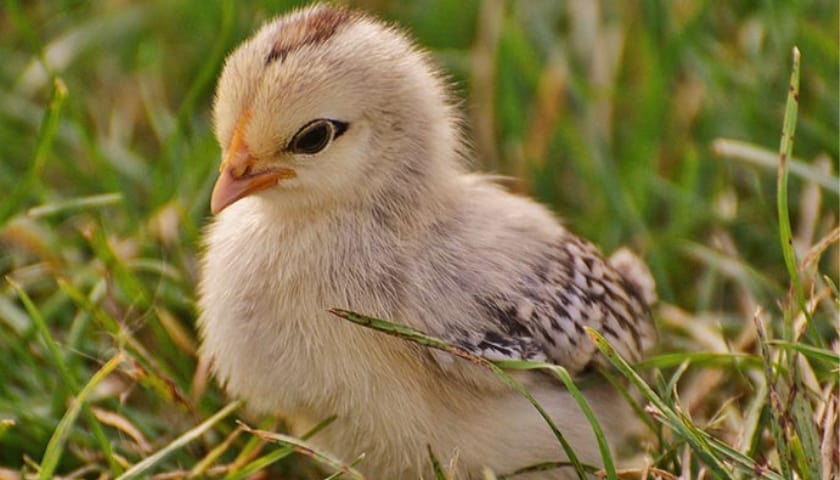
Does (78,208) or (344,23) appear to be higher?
(344,23)

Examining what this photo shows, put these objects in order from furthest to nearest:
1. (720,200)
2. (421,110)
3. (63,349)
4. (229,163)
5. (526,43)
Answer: (526,43) < (720,200) < (63,349) < (421,110) < (229,163)

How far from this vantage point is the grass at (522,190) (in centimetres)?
296

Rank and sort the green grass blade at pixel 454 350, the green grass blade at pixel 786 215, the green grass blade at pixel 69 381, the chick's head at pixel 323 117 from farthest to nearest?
the green grass blade at pixel 69 381
the green grass blade at pixel 786 215
the chick's head at pixel 323 117
the green grass blade at pixel 454 350

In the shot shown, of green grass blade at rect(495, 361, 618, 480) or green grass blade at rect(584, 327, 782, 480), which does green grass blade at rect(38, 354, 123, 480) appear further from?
green grass blade at rect(584, 327, 782, 480)

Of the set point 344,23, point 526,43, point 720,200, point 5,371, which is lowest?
point 5,371

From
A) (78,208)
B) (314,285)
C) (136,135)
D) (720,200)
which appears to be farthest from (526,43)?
(314,285)

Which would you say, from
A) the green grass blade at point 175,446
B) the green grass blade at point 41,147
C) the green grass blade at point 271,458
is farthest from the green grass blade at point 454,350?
→ the green grass blade at point 41,147

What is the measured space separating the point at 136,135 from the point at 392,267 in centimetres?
215

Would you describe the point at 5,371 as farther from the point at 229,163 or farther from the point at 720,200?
the point at 720,200

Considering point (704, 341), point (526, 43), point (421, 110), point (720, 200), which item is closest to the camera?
point (421, 110)

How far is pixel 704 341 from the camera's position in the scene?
3541mm

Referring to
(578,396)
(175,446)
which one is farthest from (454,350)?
(175,446)

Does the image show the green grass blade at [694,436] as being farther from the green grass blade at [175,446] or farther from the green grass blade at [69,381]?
the green grass blade at [69,381]

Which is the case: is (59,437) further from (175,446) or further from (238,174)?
(238,174)
